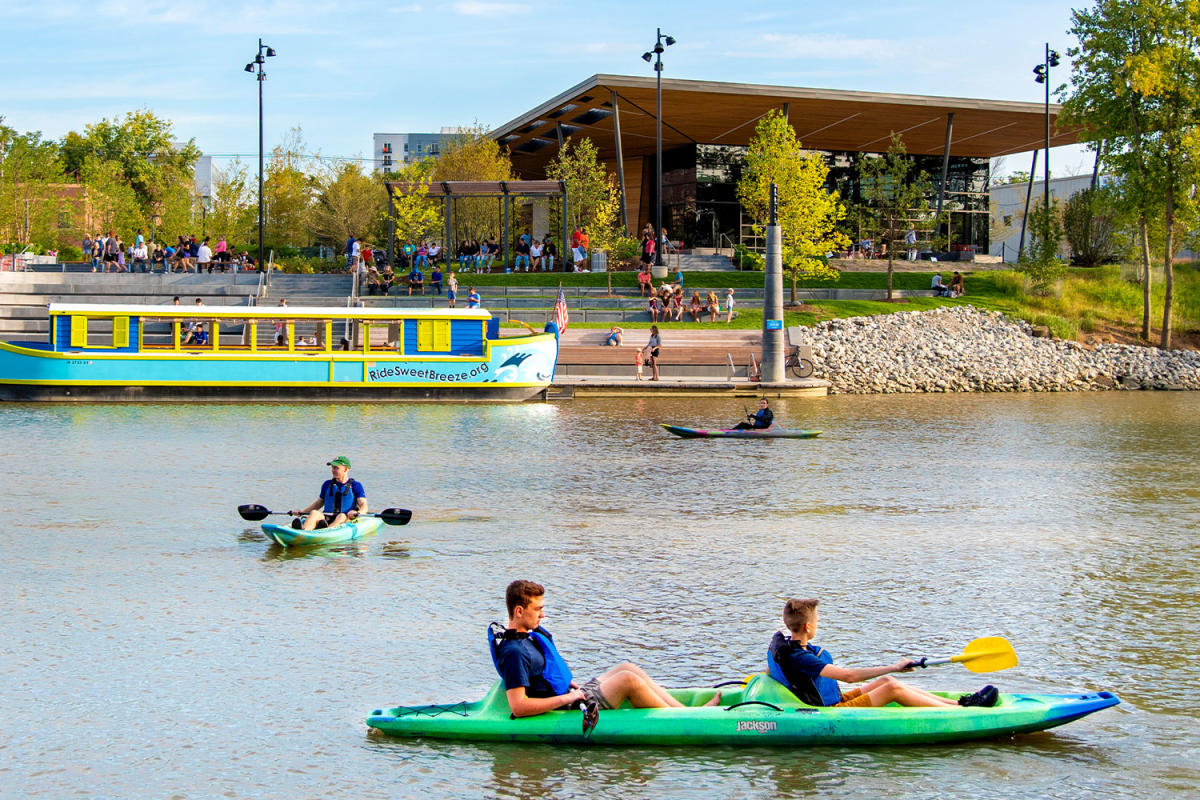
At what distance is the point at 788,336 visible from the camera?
4366 centimetres

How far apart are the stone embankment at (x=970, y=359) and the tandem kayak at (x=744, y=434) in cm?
1417

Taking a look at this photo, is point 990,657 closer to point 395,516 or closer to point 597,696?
point 597,696

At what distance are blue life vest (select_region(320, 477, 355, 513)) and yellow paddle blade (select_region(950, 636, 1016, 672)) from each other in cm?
877

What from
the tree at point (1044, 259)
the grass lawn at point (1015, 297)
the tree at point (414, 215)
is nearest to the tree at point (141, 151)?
the tree at point (414, 215)

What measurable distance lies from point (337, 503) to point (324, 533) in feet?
1.89

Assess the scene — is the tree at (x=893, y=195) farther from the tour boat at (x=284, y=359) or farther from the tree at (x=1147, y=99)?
the tour boat at (x=284, y=359)

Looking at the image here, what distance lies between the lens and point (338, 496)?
1591 cm

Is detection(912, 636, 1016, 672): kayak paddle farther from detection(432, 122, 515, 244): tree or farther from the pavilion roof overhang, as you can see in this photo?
detection(432, 122, 515, 244): tree

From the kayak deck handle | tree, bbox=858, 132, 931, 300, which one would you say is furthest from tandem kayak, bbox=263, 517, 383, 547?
tree, bbox=858, 132, 931, 300

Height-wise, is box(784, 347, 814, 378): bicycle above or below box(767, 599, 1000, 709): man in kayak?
above

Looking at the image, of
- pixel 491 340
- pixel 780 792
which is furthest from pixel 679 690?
pixel 491 340

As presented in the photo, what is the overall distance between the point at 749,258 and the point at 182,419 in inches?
1320

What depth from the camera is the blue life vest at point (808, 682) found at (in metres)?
9.03

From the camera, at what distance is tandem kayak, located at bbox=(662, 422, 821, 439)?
86.6 ft
